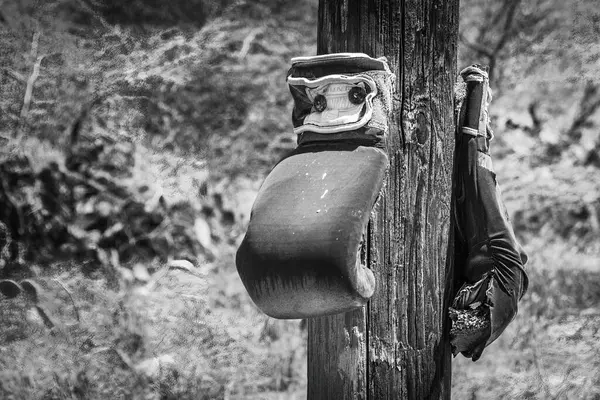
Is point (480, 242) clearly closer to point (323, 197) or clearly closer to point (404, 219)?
point (404, 219)

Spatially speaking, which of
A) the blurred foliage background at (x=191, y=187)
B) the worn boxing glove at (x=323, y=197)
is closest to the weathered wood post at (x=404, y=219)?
the worn boxing glove at (x=323, y=197)

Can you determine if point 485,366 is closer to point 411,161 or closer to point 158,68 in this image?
point 411,161

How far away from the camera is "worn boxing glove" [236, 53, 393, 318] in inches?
71.6

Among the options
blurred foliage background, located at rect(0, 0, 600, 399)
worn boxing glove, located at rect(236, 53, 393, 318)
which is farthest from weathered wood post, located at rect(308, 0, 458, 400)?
blurred foliage background, located at rect(0, 0, 600, 399)

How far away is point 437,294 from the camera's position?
2078 millimetres

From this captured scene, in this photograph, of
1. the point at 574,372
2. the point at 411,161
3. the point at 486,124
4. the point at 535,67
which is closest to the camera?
the point at 411,161

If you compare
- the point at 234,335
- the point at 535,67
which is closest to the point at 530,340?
the point at 234,335

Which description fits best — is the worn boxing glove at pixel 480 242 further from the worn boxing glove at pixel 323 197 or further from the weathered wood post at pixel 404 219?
the worn boxing glove at pixel 323 197

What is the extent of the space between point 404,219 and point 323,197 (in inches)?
10.4

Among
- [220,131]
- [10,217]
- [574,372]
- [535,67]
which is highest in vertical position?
[535,67]

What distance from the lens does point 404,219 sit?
2018 millimetres

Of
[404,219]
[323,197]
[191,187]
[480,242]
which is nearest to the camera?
[323,197]

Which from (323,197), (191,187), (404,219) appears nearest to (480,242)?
(404,219)

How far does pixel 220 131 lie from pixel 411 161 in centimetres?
412
